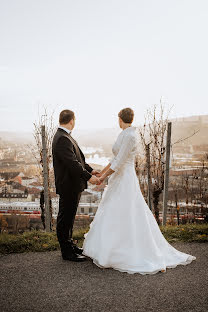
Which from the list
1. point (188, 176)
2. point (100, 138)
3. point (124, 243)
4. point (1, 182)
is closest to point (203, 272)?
point (124, 243)

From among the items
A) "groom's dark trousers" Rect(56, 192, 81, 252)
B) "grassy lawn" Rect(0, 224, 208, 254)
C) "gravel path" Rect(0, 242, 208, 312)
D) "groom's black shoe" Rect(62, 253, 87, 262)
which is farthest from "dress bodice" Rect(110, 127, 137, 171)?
"grassy lawn" Rect(0, 224, 208, 254)

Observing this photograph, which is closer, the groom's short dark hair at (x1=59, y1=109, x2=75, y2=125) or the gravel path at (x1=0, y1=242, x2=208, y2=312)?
the gravel path at (x1=0, y1=242, x2=208, y2=312)

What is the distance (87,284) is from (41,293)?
51 centimetres

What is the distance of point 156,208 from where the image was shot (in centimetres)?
816

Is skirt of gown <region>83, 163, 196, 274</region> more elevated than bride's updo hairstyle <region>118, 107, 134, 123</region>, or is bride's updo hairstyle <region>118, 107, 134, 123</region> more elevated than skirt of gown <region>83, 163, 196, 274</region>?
bride's updo hairstyle <region>118, 107, 134, 123</region>

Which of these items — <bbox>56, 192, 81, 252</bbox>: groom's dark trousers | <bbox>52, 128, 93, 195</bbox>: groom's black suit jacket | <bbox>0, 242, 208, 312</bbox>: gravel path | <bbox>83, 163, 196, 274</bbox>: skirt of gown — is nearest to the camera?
<bbox>0, 242, 208, 312</bbox>: gravel path

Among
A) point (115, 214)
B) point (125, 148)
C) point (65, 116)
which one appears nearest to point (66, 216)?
point (115, 214)

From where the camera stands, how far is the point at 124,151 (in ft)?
13.0

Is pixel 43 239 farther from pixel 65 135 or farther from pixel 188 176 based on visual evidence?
pixel 188 176

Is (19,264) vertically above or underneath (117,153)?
underneath

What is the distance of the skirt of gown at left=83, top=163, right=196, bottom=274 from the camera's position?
3.63 meters

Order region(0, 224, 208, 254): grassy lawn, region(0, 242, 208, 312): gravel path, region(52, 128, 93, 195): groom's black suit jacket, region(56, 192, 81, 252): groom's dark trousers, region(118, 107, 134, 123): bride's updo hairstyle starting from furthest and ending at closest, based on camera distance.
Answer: region(0, 224, 208, 254): grassy lawn, region(118, 107, 134, 123): bride's updo hairstyle, region(56, 192, 81, 252): groom's dark trousers, region(52, 128, 93, 195): groom's black suit jacket, region(0, 242, 208, 312): gravel path

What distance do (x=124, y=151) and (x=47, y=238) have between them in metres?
2.09

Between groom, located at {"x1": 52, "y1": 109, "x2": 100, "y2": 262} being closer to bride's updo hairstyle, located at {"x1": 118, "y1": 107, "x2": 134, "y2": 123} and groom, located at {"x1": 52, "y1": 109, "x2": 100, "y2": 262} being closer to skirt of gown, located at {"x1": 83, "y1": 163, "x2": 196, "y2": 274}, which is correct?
skirt of gown, located at {"x1": 83, "y1": 163, "x2": 196, "y2": 274}
